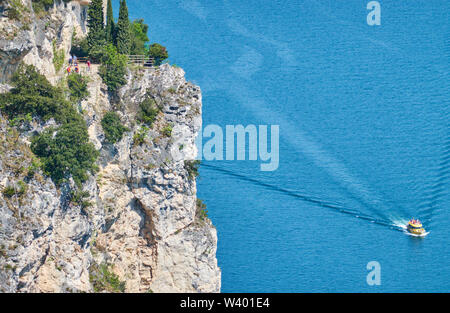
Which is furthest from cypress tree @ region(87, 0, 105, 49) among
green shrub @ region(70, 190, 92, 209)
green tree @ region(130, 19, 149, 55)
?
green shrub @ region(70, 190, 92, 209)

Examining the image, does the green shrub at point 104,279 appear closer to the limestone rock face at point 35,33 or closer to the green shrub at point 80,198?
the green shrub at point 80,198

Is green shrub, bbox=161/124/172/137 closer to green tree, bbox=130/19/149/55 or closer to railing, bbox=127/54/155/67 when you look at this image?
railing, bbox=127/54/155/67

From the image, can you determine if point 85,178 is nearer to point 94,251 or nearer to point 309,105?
point 94,251

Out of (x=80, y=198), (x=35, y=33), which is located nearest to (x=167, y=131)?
(x=80, y=198)

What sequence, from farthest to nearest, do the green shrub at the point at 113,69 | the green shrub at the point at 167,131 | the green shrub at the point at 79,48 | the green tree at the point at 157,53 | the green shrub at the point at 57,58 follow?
the green tree at the point at 157,53, the green shrub at the point at 167,131, the green shrub at the point at 79,48, the green shrub at the point at 113,69, the green shrub at the point at 57,58

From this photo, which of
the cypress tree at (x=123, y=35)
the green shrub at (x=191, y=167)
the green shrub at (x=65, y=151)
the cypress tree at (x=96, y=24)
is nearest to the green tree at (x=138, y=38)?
the cypress tree at (x=123, y=35)
